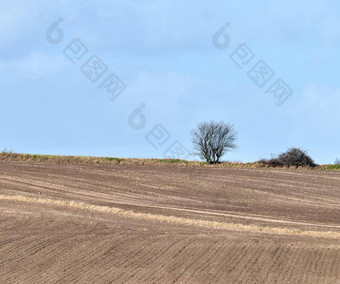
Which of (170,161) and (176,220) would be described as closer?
(176,220)

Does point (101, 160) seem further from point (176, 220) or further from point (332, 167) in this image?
point (176, 220)

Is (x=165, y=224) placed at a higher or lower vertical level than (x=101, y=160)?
lower

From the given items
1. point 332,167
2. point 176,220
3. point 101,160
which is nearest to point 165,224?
point 176,220

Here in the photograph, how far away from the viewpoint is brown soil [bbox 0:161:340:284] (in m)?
17.1

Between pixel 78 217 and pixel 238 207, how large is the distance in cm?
1003

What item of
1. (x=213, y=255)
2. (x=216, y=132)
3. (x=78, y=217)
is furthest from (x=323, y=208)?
(x=216, y=132)

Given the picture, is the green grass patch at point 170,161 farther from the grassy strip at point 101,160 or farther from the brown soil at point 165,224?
the brown soil at point 165,224

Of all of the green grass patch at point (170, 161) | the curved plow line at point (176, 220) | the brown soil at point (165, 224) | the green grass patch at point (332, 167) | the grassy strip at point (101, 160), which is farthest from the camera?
the green grass patch at point (332, 167)

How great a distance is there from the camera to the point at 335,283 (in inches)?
635

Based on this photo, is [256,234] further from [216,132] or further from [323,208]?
[216,132]

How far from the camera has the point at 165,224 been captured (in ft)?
83.3

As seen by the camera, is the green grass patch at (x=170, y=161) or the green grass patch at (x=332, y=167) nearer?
the green grass patch at (x=170, y=161)

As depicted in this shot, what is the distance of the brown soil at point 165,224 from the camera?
17.1 m

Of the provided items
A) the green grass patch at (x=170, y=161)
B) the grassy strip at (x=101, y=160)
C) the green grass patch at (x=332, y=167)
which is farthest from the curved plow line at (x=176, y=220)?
the green grass patch at (x=332, y=167)
